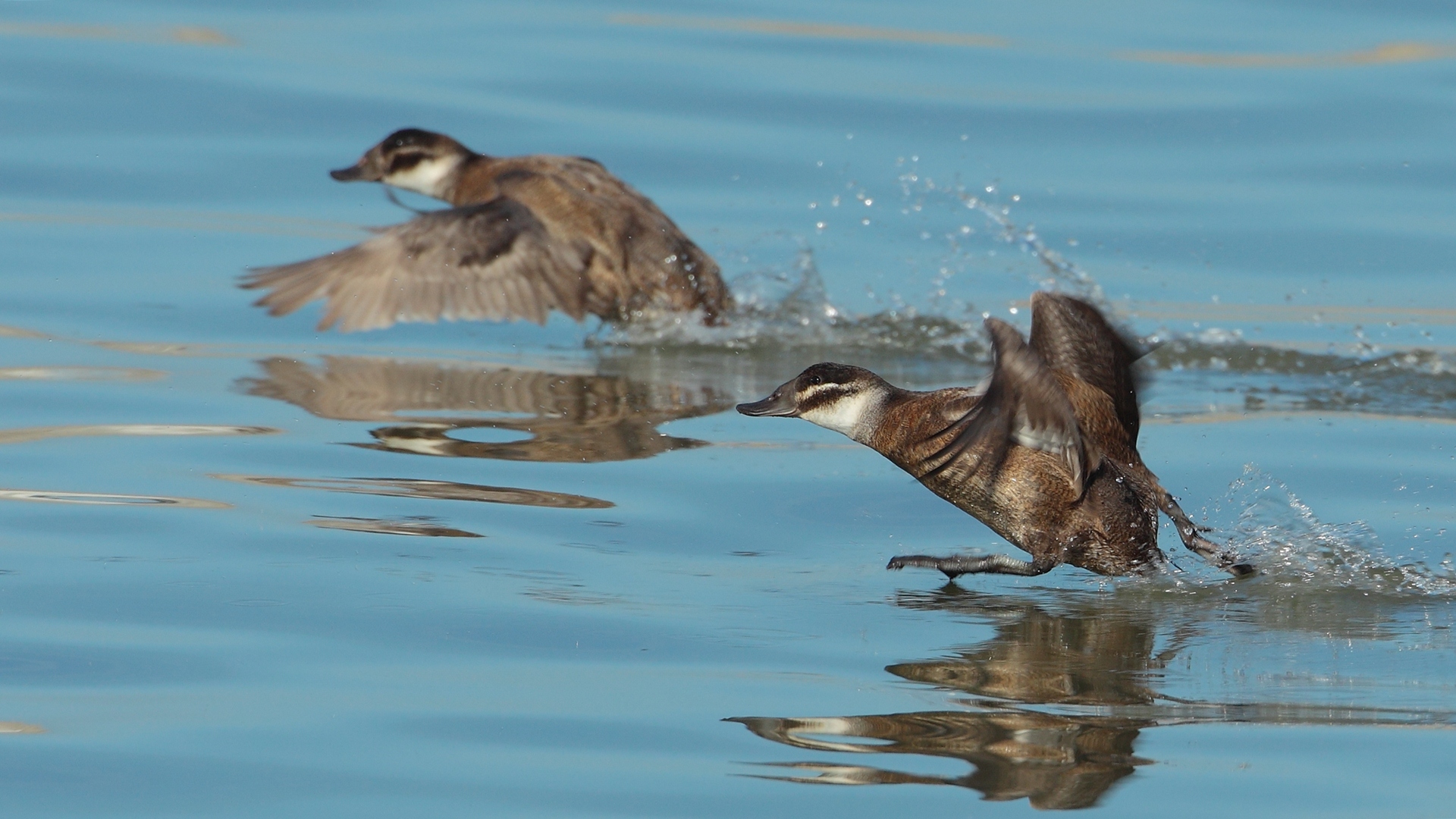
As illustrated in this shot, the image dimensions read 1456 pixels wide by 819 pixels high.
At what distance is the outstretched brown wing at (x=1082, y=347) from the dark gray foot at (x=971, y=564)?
70 centimetres

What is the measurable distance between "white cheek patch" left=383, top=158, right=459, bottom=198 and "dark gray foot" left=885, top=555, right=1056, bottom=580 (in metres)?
5.22

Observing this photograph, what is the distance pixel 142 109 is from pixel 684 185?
11.9 ft

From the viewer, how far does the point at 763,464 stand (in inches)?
280

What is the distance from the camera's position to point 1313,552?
19.7 ft

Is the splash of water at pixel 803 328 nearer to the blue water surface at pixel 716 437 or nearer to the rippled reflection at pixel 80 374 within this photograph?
the blue water surface at pixel 716 437

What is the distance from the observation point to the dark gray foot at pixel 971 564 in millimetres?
5793

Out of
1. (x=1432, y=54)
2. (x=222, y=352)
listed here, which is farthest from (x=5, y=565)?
(x=1432, y=54)

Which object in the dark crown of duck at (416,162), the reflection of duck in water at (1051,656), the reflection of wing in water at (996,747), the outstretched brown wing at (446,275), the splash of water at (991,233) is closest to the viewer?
the reflection of wing in water at (996,747)

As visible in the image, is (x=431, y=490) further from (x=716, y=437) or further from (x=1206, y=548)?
(x=1206, y=548)

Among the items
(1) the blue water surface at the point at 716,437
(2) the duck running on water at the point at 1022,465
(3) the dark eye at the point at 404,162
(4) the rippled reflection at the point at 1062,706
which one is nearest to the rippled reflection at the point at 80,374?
(1) the blue water surface at the point at 716,437

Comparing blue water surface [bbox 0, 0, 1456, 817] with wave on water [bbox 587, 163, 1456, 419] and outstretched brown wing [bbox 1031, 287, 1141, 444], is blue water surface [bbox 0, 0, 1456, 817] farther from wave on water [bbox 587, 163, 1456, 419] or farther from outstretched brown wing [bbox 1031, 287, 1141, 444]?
outstretched brown wing [bbox 1031, 287, 1141, 444]

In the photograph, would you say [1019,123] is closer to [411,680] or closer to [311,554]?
[311,554]

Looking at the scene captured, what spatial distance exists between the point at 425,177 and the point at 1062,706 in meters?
6.68

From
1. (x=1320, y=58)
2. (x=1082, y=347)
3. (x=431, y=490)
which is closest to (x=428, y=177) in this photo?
(x=431, y=490)
